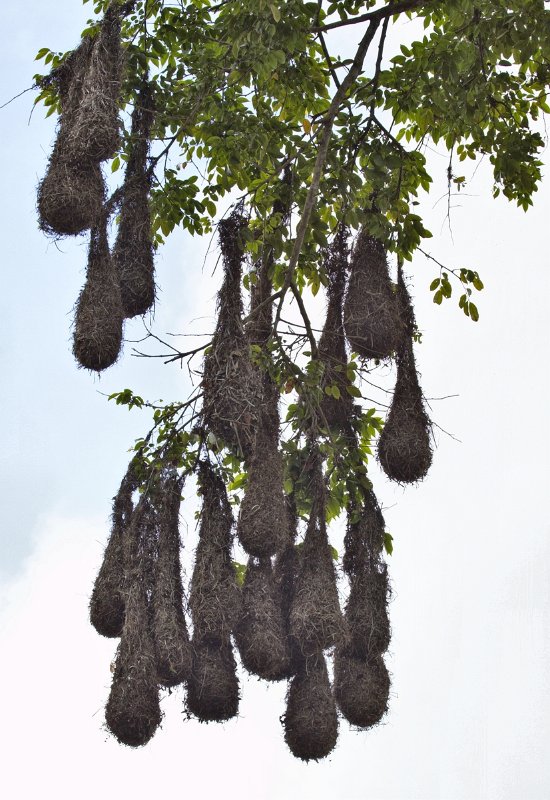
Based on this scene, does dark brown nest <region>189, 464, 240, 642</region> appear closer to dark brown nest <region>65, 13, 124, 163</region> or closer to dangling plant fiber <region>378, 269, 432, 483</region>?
dangling plant fiber <region>378, 269, 432, 483</region>

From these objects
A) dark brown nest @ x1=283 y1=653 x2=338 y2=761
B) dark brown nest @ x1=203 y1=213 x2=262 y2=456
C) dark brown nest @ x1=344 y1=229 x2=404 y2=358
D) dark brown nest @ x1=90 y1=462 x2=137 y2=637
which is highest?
dark brown nest @ x1=344 y1=229 x2=404 y2=358

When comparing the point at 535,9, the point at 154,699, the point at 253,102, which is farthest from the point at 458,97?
the point at 154,699

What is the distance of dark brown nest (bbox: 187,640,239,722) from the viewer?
512 centimetres

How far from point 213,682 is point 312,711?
0.53m

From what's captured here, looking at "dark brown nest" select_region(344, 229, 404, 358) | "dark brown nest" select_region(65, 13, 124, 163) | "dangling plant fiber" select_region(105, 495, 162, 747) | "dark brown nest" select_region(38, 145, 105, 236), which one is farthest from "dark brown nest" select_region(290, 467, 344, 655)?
"dark brown nest" select_region(65, 13, 124, 163)

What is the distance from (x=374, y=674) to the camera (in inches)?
227

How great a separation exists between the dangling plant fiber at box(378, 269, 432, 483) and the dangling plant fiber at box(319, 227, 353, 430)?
0.38 metres

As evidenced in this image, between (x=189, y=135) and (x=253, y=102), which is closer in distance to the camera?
(x=253, y=102)

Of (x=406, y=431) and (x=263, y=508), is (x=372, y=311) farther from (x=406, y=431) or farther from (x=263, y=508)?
(x=263, y=508)

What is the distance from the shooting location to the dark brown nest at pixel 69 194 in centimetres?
511

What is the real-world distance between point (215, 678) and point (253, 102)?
3616 millimetres

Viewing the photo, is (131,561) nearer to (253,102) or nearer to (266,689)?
(266,689)

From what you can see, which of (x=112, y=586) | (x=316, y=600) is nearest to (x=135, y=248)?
(x=112, y=586)

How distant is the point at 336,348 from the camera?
6531 millimetres
